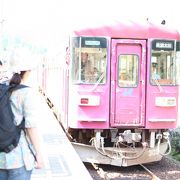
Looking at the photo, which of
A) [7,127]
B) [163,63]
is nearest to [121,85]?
[163,63]

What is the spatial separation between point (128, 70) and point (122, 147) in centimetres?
162

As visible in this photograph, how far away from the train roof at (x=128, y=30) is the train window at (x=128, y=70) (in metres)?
0.44

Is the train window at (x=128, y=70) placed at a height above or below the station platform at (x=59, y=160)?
above

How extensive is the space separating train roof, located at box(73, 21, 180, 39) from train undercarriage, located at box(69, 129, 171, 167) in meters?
1.90

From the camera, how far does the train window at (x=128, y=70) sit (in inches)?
400

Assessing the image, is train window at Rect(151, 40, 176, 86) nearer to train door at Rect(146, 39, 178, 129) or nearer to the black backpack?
train door at Rect(146, 39, 178, 129)

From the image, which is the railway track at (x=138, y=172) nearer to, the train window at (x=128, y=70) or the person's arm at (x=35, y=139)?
the train window at (x=128, y=70)

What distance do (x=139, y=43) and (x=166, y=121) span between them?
1661 mm

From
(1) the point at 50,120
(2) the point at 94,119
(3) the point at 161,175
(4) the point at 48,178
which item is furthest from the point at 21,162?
(1) the point at 50,120

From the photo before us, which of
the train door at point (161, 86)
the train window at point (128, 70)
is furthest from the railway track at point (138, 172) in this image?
the train window at point (128, 70)

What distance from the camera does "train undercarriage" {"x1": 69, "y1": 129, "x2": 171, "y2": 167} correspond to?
10.2 meters

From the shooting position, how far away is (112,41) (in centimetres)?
1005

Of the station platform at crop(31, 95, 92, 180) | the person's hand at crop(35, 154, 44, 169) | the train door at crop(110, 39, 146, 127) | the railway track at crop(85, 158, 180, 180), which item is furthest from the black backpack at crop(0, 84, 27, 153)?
the train door at crop(110, 39, 146, 127)

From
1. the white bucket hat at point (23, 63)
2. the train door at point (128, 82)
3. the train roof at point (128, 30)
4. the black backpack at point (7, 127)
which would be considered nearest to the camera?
the black backpack at point (7, 127)
